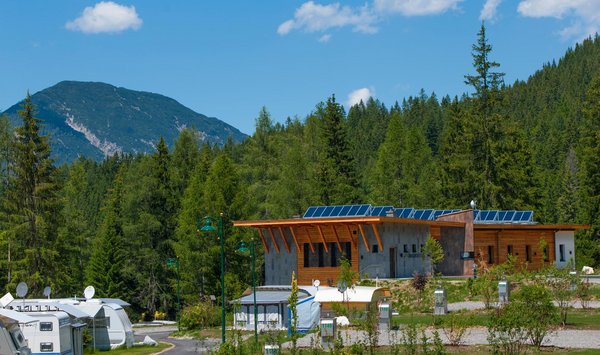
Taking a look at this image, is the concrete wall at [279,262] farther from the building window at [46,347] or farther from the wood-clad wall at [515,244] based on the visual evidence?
the building window at [46,347]

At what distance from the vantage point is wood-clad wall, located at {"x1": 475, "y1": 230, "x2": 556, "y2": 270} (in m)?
51.5

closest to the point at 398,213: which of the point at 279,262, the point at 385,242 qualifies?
the point at 385,242

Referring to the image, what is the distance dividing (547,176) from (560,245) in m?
54.5

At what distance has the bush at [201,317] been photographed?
46.8 metres

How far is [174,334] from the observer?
45281 mm

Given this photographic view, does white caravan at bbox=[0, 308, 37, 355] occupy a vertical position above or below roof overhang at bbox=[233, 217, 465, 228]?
below

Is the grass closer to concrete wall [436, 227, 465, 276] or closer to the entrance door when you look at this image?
the entrance door

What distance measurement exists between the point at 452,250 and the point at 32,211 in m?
28.2

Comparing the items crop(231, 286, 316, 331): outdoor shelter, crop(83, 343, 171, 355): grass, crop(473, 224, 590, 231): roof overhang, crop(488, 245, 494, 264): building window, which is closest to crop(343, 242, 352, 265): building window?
crop(231, 286, 316, 331): outdoor shelter

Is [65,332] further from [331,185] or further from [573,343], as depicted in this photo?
[331,185]

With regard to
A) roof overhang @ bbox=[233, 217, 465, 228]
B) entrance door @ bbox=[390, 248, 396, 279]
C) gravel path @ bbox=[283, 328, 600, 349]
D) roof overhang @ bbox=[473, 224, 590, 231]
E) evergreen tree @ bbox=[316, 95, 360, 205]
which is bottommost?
gravel path @ bbox=[283, 328, 600, 349]

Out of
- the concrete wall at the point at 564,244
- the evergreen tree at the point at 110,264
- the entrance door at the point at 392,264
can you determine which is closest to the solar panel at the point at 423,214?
the concrete wall at the point at 564,244

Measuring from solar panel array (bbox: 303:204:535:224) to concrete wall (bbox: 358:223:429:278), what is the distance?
4.36ft

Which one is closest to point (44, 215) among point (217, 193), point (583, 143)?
point (217, 193)
